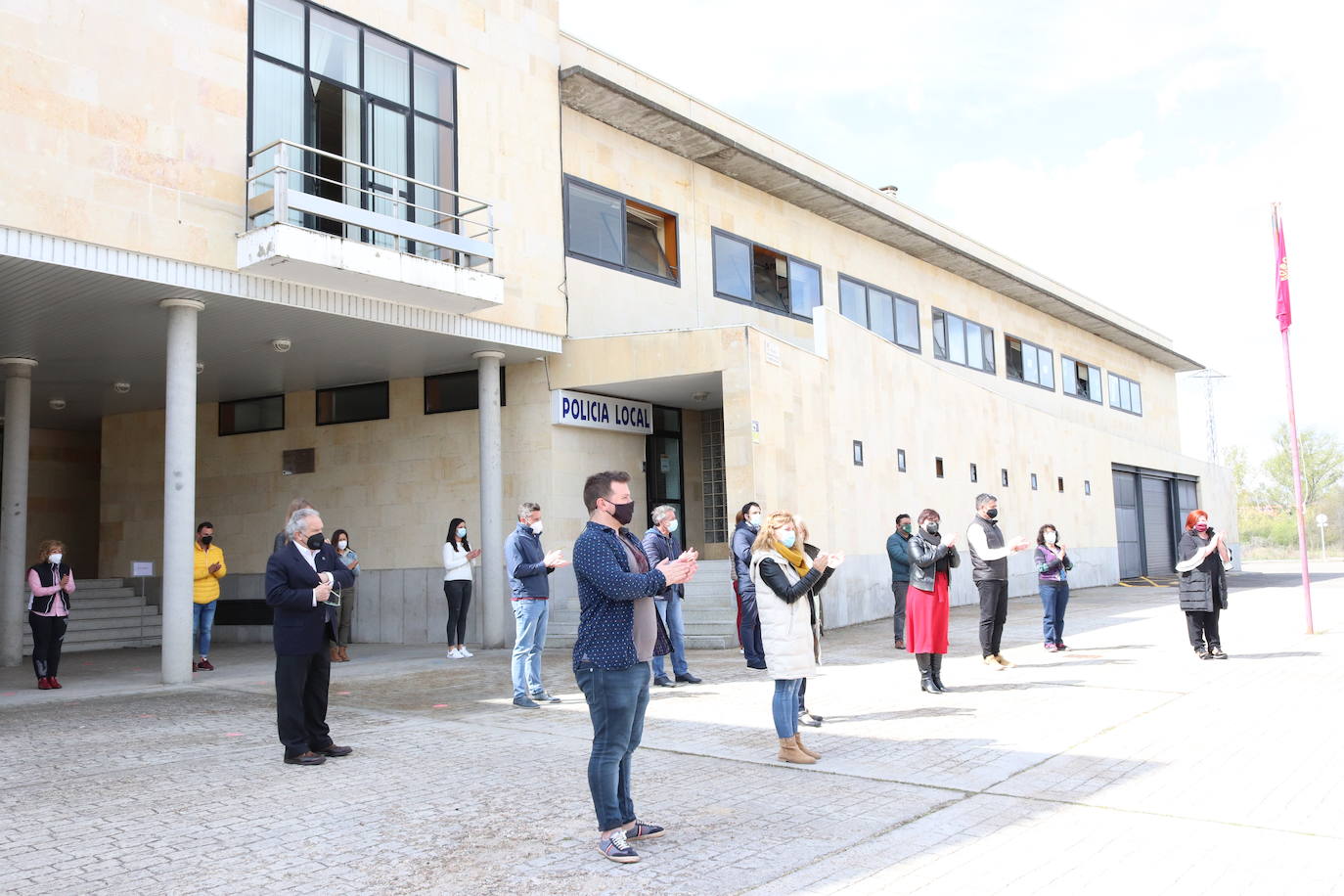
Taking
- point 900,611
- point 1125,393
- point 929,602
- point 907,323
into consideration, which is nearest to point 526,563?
point 929,602

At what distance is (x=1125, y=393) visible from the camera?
38.6m

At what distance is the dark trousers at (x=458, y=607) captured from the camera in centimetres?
1438

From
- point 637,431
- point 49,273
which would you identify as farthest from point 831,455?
point 49,273

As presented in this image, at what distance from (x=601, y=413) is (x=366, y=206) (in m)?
5.27

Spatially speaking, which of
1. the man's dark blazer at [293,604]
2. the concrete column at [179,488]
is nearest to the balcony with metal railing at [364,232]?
the concrete column at [179,488]

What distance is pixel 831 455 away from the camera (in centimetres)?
1691

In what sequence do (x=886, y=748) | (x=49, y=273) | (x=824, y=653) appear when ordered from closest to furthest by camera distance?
(x=886, y=748) < (x=49, y=273) < (x=824, y=653)

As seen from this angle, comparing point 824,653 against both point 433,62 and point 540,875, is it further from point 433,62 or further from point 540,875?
point 433,62

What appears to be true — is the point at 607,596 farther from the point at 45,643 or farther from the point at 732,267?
the point at 732,267

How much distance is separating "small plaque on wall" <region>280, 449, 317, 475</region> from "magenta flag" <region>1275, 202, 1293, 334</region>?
16.0m

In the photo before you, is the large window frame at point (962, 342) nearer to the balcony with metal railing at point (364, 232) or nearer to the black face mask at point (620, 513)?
the balcony with metal railing at point (364, 232)

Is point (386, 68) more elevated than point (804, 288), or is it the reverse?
point (386, 68)

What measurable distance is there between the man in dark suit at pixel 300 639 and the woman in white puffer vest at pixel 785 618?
2.86 metres

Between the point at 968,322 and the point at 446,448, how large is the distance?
56.4 feet
